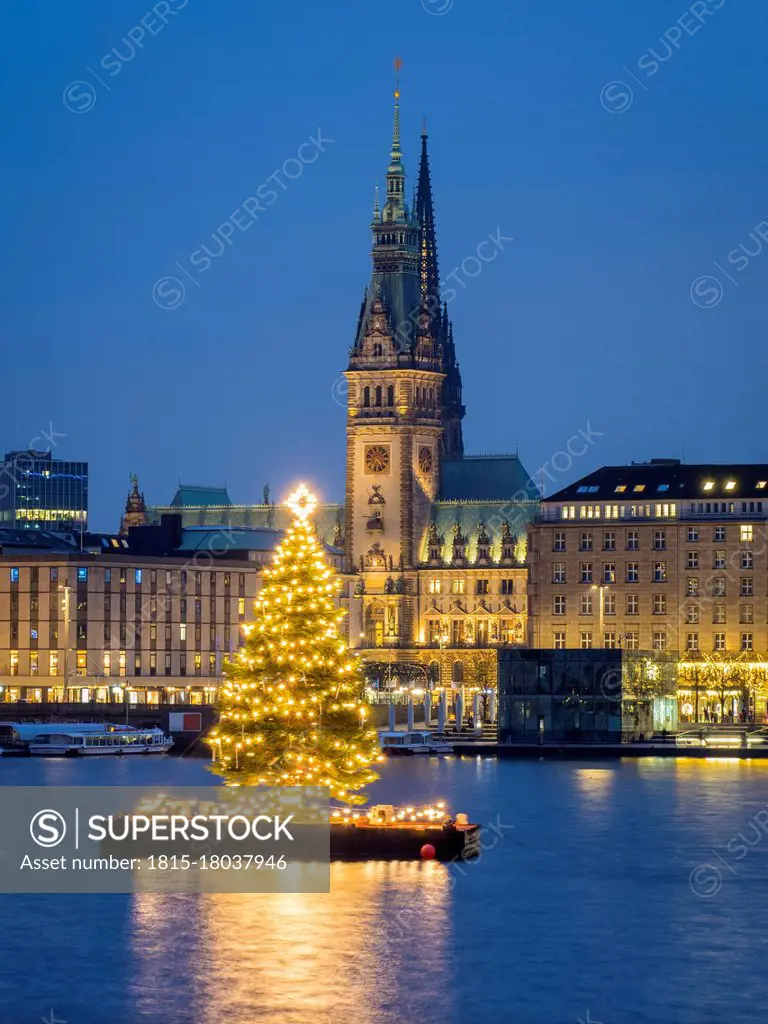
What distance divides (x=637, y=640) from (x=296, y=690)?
118 m

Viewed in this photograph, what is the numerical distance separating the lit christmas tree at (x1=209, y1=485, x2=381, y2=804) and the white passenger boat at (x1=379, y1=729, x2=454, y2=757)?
87680 millimetres

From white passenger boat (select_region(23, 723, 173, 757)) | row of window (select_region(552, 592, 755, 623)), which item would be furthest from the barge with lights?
row of window (select_region(552, 592, 755, 623))

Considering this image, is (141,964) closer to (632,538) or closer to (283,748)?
(283,748)

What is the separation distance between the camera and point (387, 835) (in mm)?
83125

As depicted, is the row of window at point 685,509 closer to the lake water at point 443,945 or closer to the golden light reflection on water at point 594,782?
the golden light reflection on water at point 594,782

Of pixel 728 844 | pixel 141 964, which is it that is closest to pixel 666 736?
pixel 728 844

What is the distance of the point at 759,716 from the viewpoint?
19400cm

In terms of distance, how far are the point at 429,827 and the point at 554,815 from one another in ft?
90.7

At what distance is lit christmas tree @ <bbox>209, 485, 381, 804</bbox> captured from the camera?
80.8 meters

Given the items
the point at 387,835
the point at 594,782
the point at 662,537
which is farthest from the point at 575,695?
the point at 387,835

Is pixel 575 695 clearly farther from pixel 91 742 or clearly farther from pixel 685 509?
pixel 685 509

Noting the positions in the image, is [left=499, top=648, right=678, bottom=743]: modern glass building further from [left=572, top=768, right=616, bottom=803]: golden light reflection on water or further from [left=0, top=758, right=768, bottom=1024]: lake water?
[left=0, top=758, right=768, bottom=1024]: lake water

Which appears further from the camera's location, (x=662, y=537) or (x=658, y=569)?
(x=658, y=569)

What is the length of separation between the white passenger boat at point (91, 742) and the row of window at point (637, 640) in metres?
38.1
